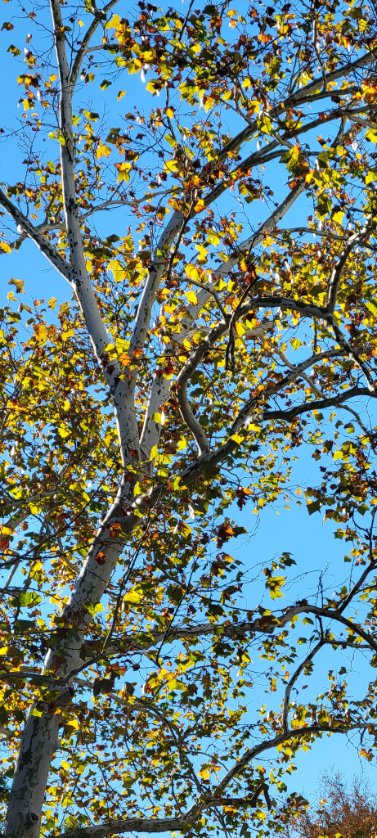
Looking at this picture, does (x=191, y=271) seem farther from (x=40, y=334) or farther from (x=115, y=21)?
(x=40, y=334)

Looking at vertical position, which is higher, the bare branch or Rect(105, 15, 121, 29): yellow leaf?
the bare branch

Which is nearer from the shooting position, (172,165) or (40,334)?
(172,165)

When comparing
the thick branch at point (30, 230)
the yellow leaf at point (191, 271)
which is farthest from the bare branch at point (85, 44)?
the yellow leaf at point (191, 271)

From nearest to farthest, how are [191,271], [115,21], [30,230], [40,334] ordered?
[191,271]
[115,21]
[30,230]
[40,334]

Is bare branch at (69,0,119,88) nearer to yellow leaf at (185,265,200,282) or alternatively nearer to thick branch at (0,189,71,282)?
thick branch at (0,189,71,282)

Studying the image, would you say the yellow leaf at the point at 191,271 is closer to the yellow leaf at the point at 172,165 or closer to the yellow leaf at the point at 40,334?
the yellow leaf at the point at 172,165

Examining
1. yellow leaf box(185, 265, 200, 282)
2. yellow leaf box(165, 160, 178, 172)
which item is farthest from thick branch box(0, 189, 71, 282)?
yellow leaf box(185, 265, 200, 282)

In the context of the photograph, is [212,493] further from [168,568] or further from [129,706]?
[129,706]

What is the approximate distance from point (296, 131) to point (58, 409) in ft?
18.7

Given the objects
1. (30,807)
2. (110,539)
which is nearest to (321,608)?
(110,539)

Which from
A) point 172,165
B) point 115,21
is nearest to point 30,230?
point 172,165

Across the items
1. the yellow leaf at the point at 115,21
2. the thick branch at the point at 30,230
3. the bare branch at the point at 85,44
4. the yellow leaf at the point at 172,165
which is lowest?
the yellow leaf at the point at 172,165

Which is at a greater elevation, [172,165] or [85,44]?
[85,44]

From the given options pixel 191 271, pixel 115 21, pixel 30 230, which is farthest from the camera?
pixel 30 230
